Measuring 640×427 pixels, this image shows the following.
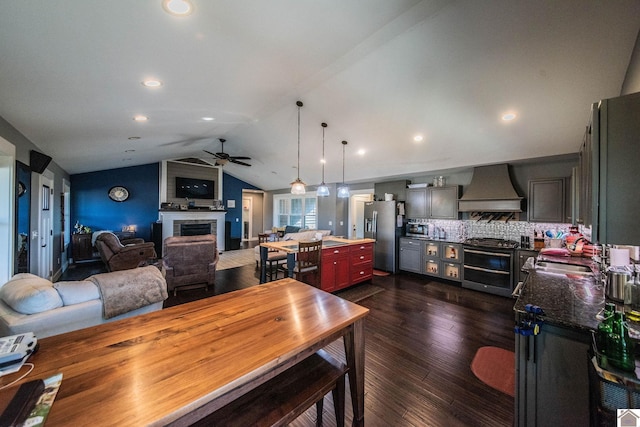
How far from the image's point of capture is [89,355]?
988mm

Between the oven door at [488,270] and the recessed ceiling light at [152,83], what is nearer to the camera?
the recessed ceiling light at [152,83]

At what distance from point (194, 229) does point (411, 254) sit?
6822 millimetres

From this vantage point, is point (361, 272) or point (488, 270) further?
point (361, 272)

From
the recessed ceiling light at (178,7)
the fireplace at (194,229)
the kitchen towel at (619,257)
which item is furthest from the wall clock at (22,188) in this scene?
the kitchen towel at (619,257)

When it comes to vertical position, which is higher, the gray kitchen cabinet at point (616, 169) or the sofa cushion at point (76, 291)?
the gray kitchen cabinet at point (616, 169)

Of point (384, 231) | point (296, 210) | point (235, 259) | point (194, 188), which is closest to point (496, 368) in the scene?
point (384, 231)

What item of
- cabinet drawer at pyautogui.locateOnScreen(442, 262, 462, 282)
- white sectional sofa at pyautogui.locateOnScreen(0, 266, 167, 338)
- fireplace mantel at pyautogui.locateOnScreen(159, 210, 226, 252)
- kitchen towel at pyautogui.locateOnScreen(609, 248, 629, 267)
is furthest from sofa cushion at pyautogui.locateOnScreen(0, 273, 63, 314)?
fireplace mantel at pyautogui.locateOnScreen(159, 210, 226, 252)

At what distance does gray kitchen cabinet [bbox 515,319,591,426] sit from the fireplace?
27.9 ft

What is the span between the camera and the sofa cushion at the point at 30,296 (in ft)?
5.65

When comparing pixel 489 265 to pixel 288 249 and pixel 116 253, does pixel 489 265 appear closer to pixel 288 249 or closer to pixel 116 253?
pixel 288 249

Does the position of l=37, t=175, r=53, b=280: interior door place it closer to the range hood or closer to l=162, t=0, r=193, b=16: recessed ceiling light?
l=162, t=0, r=193, b=16: recessed ceiling light

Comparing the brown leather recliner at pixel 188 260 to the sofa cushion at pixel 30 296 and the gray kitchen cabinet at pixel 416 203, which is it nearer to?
the sofa cushion at pixel 30 296

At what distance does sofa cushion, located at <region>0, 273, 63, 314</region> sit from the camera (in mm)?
1722

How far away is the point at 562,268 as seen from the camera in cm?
258
